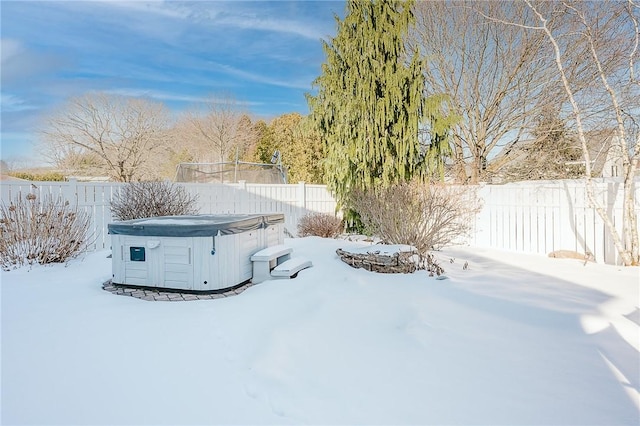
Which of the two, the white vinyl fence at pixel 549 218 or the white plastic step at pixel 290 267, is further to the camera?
the white vinyl fence at pixel 549 218

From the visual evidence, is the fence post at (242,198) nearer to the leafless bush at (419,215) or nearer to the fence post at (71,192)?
the fence post at (71,192)

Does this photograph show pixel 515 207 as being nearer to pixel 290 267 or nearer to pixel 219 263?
pixel 290 267

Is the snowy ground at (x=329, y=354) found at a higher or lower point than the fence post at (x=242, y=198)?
lower

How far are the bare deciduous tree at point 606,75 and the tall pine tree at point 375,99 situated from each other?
2181mm

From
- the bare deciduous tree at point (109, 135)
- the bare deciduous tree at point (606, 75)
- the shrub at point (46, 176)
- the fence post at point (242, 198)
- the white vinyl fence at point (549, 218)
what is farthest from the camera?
the bare deciduous tree at point (109, 135)

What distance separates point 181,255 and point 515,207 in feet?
21.5

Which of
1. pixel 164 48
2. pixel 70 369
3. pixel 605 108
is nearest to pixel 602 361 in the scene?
pixel 70 369

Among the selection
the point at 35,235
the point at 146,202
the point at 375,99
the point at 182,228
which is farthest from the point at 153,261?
the point at 375,99

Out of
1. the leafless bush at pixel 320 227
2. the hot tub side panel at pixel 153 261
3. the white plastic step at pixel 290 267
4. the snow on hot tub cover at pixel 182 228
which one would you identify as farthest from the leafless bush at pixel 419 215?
the hot tub side panel at pixel 153 261

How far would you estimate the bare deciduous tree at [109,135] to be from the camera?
19.8 m

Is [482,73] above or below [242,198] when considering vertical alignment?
above

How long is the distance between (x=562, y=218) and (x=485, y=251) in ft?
4.79

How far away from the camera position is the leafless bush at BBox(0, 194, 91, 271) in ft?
17.6

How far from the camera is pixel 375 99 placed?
898 centimetres
